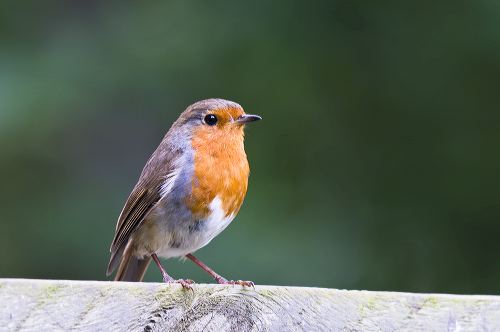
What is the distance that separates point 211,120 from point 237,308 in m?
2.05

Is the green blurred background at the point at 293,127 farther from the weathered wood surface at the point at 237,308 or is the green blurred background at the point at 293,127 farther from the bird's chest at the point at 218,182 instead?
the weathered wood surface at the point at 237,308

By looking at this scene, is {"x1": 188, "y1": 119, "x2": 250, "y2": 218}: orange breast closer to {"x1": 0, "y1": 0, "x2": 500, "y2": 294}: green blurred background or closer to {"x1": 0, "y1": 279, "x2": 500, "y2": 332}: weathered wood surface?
{"x1": 0, "y1": 0, "x2": 500, "y2": 294}: green blurred background

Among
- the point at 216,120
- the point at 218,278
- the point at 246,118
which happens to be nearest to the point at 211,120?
the point at 216,120

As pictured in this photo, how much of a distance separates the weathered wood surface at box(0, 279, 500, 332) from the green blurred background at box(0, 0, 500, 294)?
2620mm

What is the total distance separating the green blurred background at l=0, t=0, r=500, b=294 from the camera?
4.72 meters

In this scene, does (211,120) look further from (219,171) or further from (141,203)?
(141,203)

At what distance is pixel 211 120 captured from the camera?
3.82 m

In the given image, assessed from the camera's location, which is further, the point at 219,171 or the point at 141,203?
the point at 141,203

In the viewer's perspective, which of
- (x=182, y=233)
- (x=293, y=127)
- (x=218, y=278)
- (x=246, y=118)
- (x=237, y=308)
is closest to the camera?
(x=237, y=308)

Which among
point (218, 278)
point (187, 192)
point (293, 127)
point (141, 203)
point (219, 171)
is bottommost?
point (218, 278)

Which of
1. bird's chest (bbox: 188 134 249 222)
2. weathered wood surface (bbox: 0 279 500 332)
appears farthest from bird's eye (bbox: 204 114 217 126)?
weathered wood surface (bbox: 0 279 500 332)

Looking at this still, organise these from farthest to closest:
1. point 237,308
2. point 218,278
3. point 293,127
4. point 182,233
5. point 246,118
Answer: point 293,127 → point 246,118 → point 182,233 → point 218,278 → point 237,308

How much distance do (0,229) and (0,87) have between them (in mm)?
793

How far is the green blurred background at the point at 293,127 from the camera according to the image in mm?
4723
